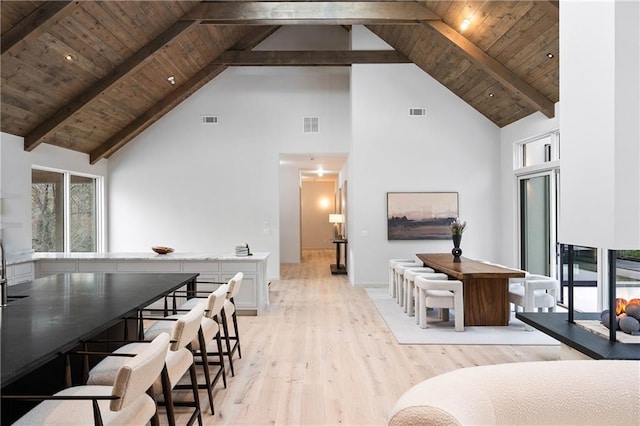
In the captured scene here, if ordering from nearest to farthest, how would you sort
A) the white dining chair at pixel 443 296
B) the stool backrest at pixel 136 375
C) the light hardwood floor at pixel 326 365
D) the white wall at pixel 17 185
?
the stool backrest at pixel 136 375 → the light hardwood floor at pixel 326 365 → the white dining chair at pixel 443 296 → the white wall at pixel 17 185

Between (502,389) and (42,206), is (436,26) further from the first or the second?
(42,206)

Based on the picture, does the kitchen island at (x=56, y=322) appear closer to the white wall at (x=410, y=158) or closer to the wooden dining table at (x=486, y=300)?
the wooden dining table at (x=486, y=300)

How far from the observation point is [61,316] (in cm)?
226

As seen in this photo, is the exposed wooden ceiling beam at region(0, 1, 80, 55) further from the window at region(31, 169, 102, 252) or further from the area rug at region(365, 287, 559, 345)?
the area rug at region(365, 287, 559, 345)

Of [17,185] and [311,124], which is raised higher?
[311,124]

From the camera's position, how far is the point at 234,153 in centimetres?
866

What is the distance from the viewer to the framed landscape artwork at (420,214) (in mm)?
7891

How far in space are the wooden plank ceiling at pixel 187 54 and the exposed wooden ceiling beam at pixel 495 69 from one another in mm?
17

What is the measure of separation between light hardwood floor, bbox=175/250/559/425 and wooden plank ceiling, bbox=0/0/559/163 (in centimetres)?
402

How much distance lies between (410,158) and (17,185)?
6.72 m

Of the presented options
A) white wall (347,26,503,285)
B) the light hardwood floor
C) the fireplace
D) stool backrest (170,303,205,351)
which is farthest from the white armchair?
stool backrest (170,303,205,351)

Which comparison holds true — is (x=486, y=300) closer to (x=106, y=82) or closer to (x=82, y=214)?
(x=106, y=82)

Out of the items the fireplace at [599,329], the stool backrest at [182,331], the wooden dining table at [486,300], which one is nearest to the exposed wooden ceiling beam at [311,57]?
the wooden dining table at [486,300]

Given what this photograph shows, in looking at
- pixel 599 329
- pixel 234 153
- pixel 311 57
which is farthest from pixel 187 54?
pixel 599 329
